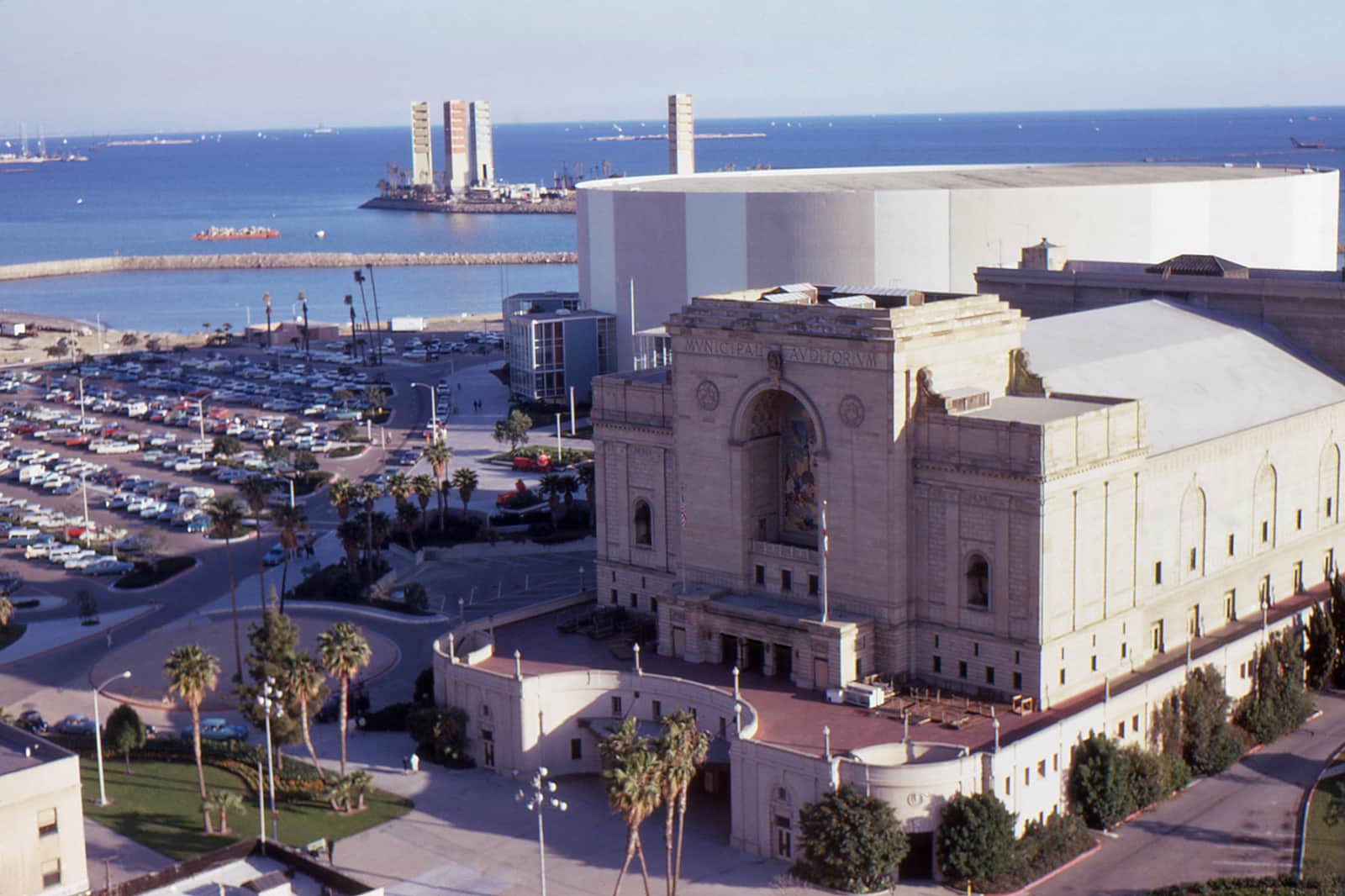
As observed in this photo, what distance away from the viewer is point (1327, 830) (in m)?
59.8

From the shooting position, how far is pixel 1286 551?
79750 mm

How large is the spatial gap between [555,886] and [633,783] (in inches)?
375

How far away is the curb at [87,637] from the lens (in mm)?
84062

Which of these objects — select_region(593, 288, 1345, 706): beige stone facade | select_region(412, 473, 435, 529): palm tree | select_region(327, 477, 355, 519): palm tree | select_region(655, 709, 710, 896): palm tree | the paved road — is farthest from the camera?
select_region(412, 473, 435, 529): palm tree

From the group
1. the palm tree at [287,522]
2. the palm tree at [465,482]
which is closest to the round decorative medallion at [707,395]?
the palm tree at [287,522]

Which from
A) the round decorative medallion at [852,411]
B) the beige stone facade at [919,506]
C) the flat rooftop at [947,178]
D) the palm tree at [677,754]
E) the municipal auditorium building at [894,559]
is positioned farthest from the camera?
the flat rooftop at [947,178]

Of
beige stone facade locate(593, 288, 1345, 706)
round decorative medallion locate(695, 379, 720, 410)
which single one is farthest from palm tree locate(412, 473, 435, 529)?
round decorative medallion locate(695, 379, 720, 410)

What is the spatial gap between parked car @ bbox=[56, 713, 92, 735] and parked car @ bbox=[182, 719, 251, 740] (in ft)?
13.1

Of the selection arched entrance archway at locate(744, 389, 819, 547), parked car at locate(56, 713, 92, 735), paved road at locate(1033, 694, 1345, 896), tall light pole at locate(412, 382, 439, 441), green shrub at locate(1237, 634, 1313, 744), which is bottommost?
paved road at locate(1033, 694, 1345, 896)

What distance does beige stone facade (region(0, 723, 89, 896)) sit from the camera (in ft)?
179

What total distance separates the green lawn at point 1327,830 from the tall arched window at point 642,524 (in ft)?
97.1

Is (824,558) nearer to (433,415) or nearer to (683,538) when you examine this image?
(683,538)

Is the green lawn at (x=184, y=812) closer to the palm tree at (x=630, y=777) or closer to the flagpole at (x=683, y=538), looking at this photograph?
the palm tree at (x=630, y=777)

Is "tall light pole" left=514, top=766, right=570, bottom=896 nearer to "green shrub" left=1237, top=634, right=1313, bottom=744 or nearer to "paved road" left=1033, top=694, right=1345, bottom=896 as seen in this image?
"paved road" left=1033, top=694, right=1345, bottom=896
